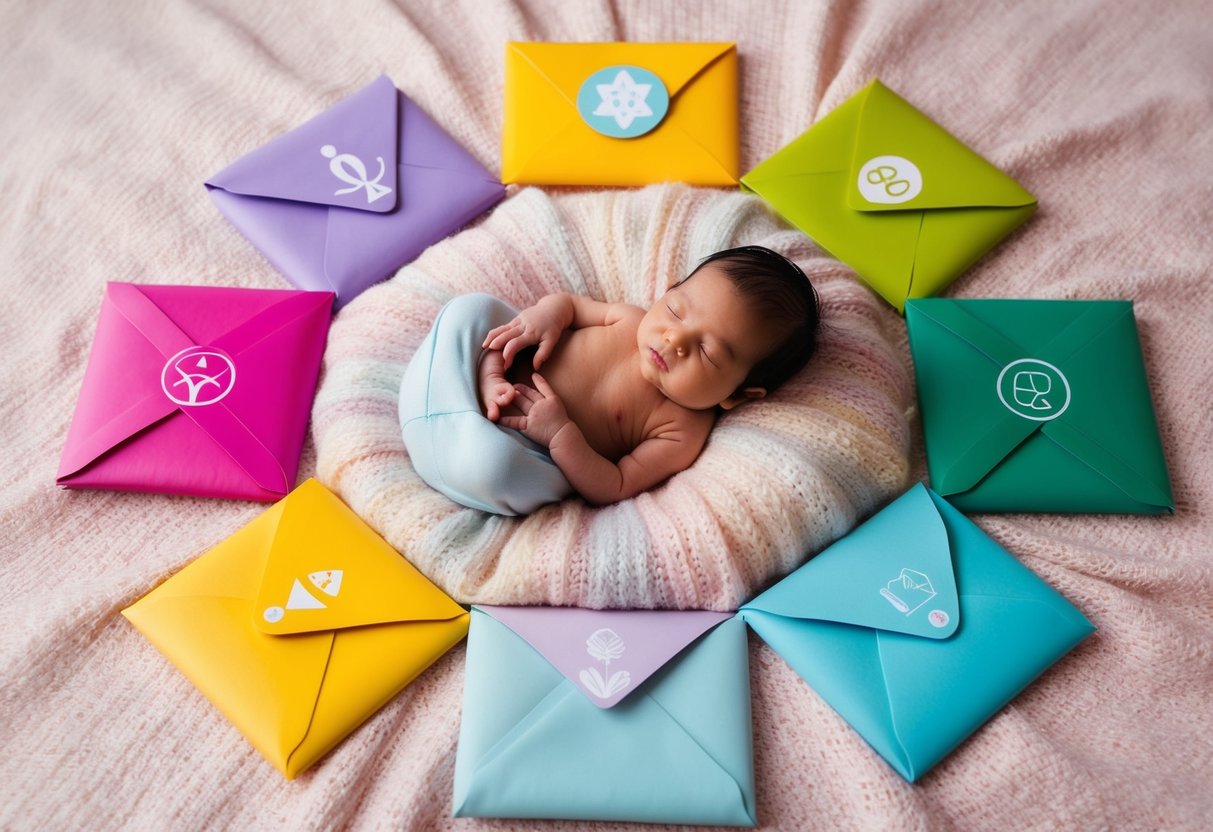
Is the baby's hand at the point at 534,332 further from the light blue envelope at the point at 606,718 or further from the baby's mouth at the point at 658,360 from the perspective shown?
the light blue envelope at the point at 606,718

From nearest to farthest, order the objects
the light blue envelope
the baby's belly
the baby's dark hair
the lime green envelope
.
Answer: the light blue envelope → the baby's dark hair → the baby's belly → the lime green envelope

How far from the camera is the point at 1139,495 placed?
112 cm

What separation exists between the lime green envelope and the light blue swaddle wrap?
1.62 feet

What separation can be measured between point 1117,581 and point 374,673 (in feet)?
2.76

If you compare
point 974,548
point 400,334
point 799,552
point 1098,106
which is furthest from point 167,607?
point 1098,106

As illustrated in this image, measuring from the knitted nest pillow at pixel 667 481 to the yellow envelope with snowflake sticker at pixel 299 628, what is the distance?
50 mm

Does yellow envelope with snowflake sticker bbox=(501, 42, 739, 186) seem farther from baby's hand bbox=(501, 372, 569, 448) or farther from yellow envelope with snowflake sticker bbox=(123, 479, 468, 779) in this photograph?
yellow envelope with snowflake sticker bbox=(123, 479, 468, 779)

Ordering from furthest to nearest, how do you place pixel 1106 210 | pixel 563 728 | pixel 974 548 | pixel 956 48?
pixel 956 48, pixel 1106 210, pixel 974 548, pixel 563 728

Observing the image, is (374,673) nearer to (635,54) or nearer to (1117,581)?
(1117,581)

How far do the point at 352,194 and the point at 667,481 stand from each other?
60 cm

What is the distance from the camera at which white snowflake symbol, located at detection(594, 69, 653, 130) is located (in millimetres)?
1365

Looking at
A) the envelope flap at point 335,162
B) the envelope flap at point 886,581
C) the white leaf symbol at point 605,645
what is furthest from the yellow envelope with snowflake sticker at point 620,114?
the white leaf symbol at point 605,645

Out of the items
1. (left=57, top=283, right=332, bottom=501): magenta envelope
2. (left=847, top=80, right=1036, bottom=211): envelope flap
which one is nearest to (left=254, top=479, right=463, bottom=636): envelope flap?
(left=57, top=283, right=332, bottom=501): magenta envelope

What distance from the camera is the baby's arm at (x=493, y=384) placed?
106 centimetres
